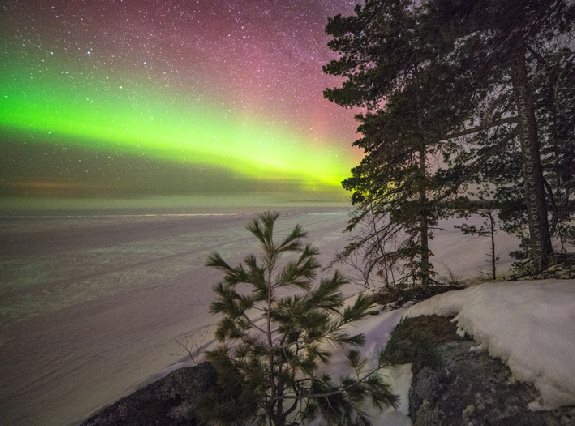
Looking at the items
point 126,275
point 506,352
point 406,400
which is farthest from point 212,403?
point 126,275

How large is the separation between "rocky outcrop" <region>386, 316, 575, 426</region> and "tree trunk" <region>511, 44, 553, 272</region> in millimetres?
4143

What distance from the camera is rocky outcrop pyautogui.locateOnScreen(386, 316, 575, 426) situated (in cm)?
278

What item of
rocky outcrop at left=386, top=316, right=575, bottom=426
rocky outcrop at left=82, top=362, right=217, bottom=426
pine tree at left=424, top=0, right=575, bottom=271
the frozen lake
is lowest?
the frozen lake

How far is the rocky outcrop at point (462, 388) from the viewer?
278cm

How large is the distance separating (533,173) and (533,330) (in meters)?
4.96

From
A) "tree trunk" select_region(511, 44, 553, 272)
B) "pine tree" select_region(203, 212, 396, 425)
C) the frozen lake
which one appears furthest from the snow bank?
the frozen lake

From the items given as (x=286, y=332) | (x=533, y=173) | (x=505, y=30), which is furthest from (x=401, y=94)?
(x=286, y=332)

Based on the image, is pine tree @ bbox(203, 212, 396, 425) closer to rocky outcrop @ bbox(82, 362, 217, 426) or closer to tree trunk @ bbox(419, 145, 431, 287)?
rocky outcrop @ bbox(82, 362, 217, 426)

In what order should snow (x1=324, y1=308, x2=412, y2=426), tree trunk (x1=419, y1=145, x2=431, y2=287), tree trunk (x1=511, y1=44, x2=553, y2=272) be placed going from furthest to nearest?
tree trunk (x1=419, y1=145, x2=431, y2=287)
tree trunk (x1=511, y1=44, x2=553, y2=272)
snow (x1=324, y1=308, x2=412, y2=426)

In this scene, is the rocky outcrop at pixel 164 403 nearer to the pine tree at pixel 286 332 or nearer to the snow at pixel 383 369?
the pine tree at pixel 286 332

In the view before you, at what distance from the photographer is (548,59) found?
17.5 feet

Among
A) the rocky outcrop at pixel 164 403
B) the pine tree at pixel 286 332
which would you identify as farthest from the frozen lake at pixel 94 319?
the pine tree at pixel 286 332

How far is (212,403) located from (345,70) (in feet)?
23.7

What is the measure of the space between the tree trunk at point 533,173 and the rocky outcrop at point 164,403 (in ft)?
24.3
